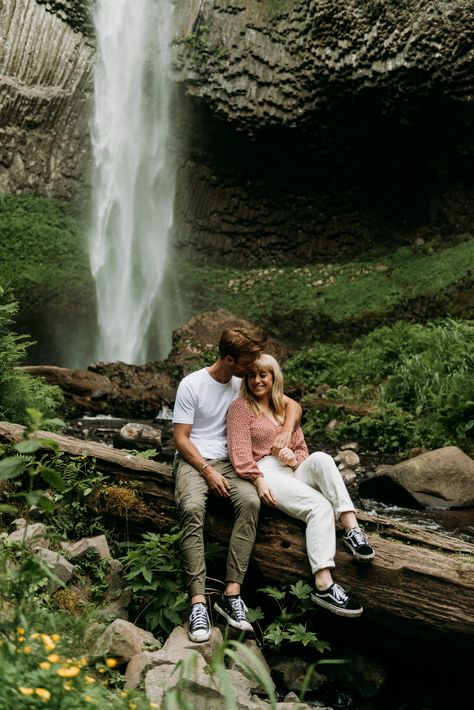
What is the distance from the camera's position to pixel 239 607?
3.85m

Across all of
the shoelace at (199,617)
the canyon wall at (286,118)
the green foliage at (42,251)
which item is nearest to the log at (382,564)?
the shoelace at (199,617)

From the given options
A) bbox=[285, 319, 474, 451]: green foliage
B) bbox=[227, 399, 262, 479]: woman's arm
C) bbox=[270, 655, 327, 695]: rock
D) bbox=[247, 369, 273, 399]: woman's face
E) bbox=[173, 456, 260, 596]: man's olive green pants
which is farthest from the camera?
bbox=[285, 319, 474, 451]: green foliage

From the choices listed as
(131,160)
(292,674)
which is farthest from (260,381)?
(131,160)

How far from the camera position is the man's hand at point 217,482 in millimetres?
4090

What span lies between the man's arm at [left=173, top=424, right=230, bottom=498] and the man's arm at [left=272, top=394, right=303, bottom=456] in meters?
A: 0.44

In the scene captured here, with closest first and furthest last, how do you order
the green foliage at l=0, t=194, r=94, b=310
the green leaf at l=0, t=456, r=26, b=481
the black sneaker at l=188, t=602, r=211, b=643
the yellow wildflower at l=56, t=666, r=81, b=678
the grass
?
the yellow wildflower at l=56, t=666, r=81, b=678
the green leaf at l=0, t=456, r=26, b=481
the black sneaker at l=188, t=602, r=211, b=643
the grass
the green foliage at l=0, t=194, r=94, b=310

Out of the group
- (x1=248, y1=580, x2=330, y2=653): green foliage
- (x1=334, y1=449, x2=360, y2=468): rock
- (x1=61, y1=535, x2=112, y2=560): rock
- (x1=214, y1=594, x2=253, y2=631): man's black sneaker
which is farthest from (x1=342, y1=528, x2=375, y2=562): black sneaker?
(x1=334, y1=449, x2=360, y2=468): rock

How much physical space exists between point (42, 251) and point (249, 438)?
17.7m

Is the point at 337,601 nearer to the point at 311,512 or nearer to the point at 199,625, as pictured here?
the point at 311,512

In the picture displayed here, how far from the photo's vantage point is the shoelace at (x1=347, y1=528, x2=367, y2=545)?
3.84m

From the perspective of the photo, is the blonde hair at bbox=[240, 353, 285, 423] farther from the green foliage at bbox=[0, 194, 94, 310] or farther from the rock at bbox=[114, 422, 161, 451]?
the green foliage at bbox=[0, 194, 94, 310]

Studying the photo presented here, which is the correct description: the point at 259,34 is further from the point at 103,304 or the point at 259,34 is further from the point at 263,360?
the point at 263,360

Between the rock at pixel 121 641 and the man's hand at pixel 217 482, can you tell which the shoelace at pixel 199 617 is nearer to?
the rock at pixel 121 641

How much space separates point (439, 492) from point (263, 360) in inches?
160
